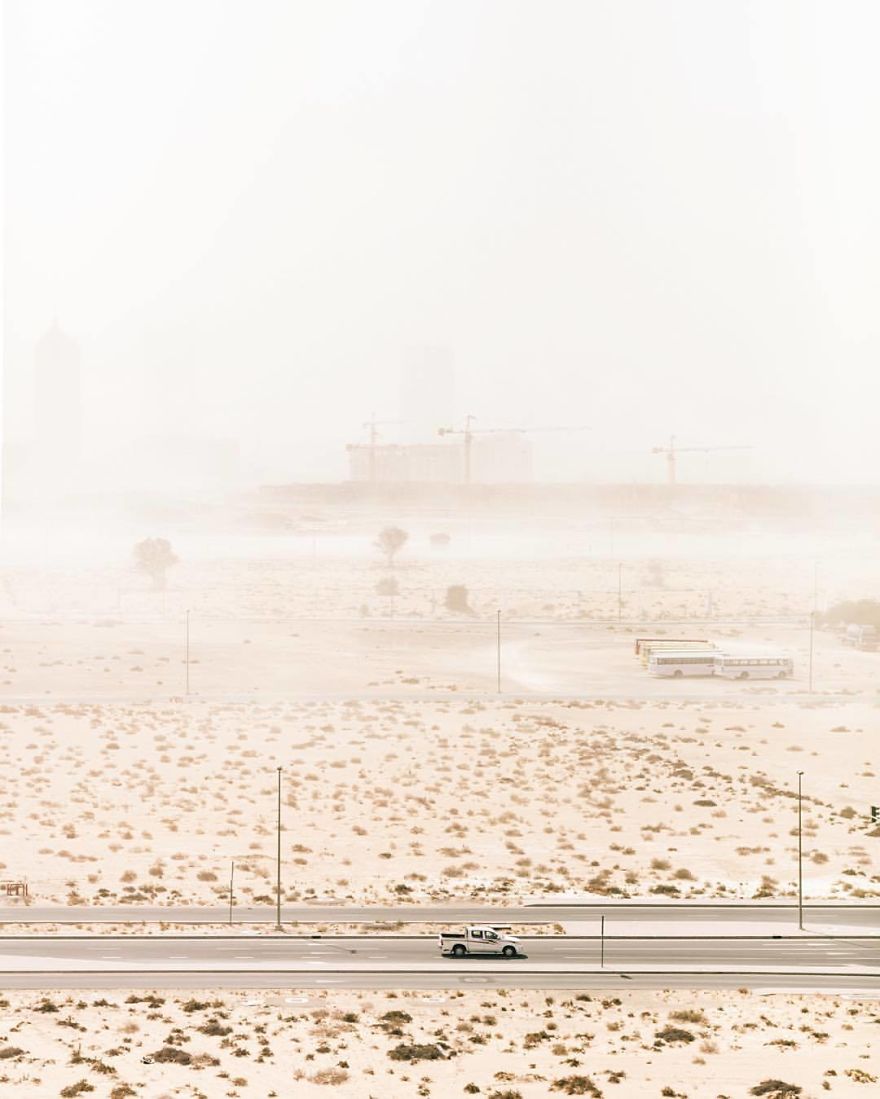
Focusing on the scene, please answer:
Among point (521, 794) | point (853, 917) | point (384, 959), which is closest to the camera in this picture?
point (384, 959)

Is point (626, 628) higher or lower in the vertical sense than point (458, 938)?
higher

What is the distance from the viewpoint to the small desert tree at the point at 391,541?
4781 centimetres

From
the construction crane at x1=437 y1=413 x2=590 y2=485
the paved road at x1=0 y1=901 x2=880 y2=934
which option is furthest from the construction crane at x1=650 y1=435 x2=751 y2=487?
the paved road at x1=0 y1=901 x2=880 y2=934

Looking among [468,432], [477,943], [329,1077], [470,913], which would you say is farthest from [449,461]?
[329,1077]

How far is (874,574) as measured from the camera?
1890 inches

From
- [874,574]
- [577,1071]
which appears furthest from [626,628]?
[577,1071]

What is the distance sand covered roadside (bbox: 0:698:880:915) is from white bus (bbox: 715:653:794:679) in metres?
3.40

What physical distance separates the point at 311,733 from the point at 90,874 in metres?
10.8

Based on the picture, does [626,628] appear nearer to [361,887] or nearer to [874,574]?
[874,574]

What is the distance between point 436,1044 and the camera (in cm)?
1681

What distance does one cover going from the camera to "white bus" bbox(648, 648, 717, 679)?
40.4 metres

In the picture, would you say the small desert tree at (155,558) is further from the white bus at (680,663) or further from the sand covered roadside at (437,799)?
the white bus at (680,663)

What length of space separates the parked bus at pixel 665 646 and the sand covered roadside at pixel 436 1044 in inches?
932

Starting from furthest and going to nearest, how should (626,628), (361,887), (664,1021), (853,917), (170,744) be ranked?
(626,628), (170,744), (361,887), (853,917), (664,1021)
